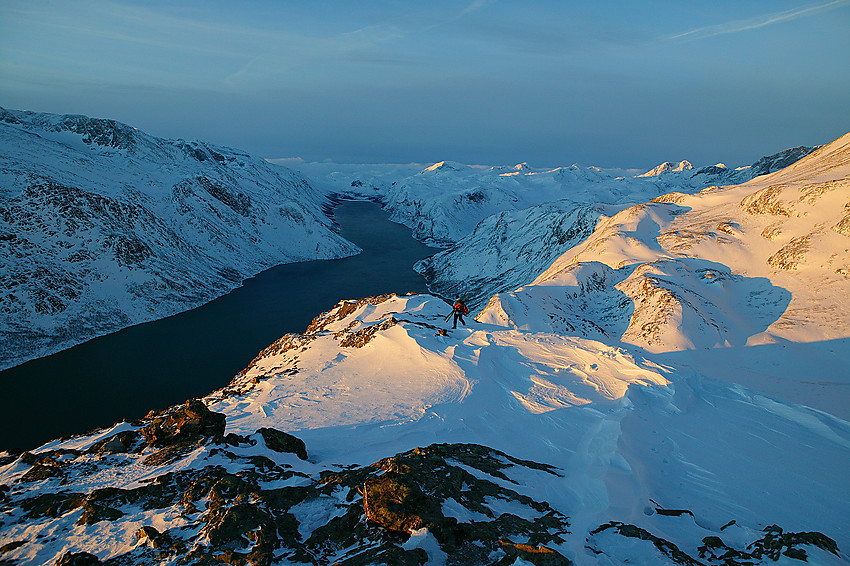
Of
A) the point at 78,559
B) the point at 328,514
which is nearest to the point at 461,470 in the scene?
the point at 328,514

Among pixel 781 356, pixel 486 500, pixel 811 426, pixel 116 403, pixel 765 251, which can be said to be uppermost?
pixel 765 251

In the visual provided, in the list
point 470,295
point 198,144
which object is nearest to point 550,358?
point 470,295

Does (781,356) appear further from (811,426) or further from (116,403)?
(116,403)

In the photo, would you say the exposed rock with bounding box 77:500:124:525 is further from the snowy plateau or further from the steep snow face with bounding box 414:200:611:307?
the steep snow face with bounding box 414:200:611:307

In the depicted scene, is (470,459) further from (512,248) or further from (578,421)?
(512,248)

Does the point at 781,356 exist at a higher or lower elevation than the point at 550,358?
lower

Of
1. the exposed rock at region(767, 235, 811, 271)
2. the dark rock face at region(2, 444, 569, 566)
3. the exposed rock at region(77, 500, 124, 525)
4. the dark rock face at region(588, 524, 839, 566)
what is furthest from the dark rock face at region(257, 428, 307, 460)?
the exposed rock at region(767, 235, 811, 271)
